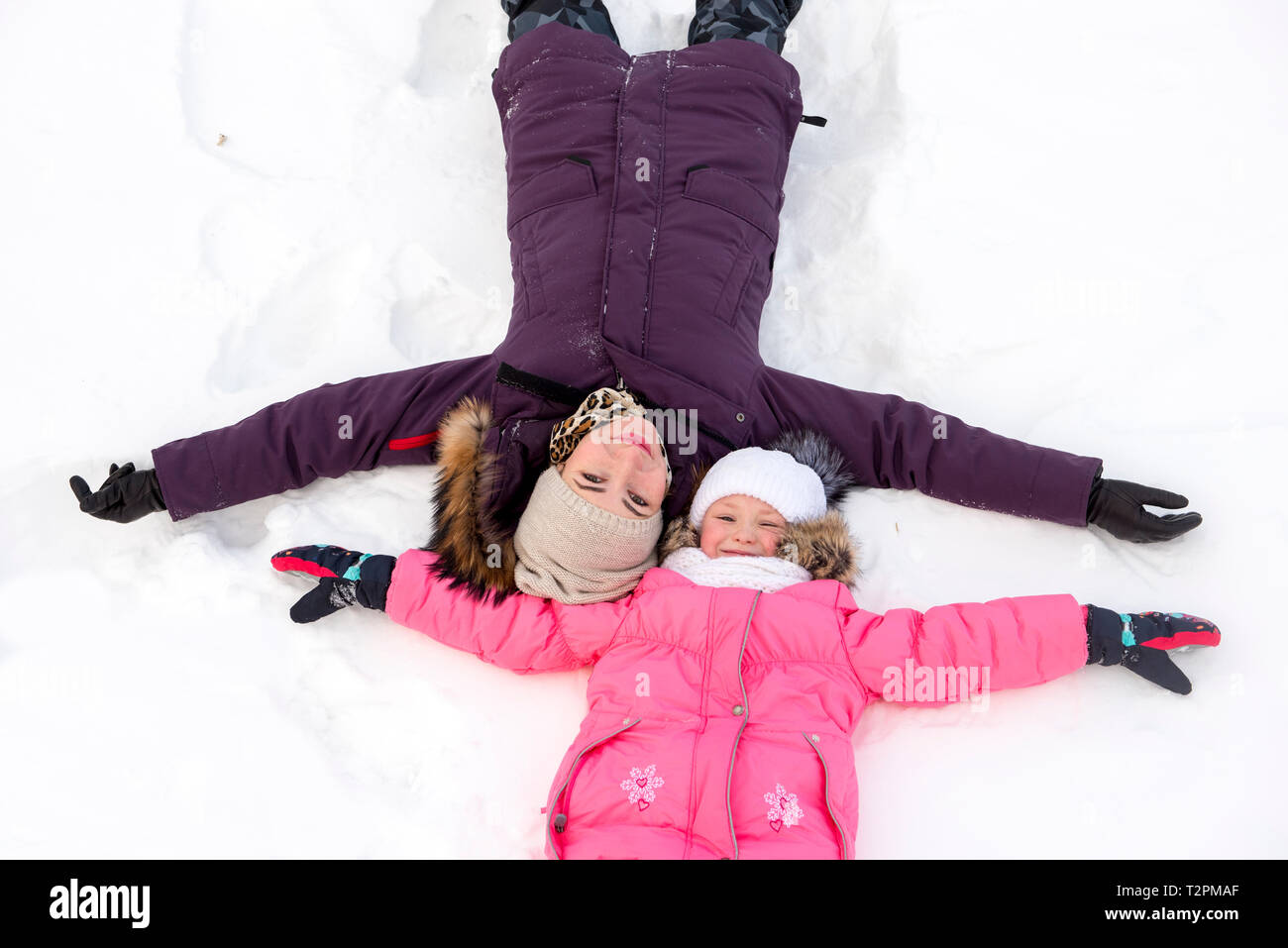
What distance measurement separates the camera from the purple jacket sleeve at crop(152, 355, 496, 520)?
232 centimetres

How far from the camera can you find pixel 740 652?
192cm

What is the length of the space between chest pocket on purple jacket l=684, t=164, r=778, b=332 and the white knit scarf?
65 cm

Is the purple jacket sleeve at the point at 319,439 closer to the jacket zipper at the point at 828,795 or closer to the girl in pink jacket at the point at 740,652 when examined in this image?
the girl in pink jacket at the point at 740,652

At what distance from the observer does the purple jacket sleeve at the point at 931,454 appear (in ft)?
7.31

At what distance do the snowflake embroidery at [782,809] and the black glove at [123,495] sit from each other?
158 centimetres

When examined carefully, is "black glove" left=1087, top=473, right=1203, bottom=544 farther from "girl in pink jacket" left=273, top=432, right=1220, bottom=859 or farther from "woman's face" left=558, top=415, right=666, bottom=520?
"woman's face" left=558, top=415, right=666, bottom=520

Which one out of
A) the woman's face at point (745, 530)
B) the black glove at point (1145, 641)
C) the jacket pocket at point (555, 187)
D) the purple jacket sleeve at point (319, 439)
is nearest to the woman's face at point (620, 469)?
the woman's face at point (745, 530)

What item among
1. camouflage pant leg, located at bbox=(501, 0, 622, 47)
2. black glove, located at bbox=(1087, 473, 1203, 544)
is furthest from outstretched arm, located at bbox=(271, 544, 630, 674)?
camouflage pant leg, located at bbox=(501, 0, 622, 47)

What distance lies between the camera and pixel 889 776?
197 cm

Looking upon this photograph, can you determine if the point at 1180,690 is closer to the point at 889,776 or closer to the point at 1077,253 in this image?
the point at 889,776

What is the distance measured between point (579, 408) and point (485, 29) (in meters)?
1.59

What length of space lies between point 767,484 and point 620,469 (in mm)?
337
